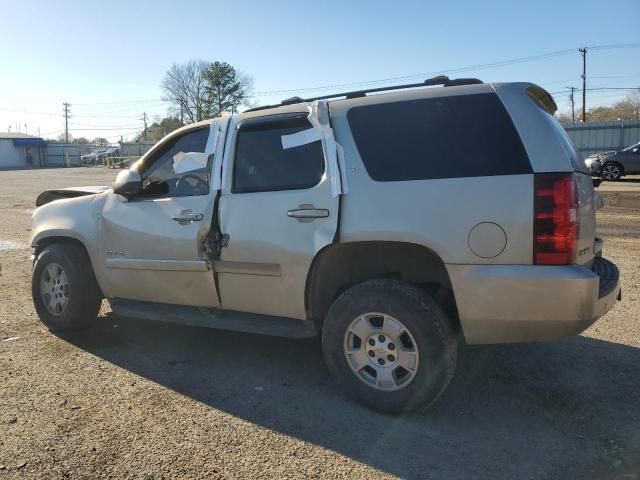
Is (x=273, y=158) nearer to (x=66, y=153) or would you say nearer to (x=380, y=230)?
(x=380, y=230)

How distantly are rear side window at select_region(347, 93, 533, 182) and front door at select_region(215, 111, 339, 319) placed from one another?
37cm

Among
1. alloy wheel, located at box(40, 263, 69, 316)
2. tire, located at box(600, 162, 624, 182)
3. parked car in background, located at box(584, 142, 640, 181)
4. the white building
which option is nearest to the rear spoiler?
alloy wheel, located at box(40, 263, 69, 316)

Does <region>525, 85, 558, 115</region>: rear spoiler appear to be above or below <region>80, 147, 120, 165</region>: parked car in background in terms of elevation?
below

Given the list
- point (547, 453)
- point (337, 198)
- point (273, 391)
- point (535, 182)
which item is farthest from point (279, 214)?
point (547, 453)

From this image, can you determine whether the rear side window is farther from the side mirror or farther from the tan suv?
the side mirror

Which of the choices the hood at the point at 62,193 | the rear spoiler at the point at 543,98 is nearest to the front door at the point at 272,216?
the rear spoiler at the point at 543,98

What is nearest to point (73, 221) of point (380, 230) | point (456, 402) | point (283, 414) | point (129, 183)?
point (129, 183)

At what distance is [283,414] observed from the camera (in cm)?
363

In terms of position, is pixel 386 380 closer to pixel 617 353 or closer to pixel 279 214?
pixel 279 214

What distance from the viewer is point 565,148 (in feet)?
11.1

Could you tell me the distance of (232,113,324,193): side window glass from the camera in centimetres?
387

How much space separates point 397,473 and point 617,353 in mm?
2624

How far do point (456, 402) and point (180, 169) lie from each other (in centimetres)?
275

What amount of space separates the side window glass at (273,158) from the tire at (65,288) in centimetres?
188
